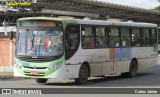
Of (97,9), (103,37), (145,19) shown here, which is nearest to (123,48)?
(103,37)

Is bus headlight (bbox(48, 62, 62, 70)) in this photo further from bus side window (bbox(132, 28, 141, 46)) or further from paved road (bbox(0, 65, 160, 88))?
bus side window (bbox(132, 28, 141, 46))

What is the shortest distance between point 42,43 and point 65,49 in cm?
92

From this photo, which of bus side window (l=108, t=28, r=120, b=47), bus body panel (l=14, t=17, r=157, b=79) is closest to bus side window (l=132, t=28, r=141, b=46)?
bus body panel (l=14, t=17, r=157, b=79)

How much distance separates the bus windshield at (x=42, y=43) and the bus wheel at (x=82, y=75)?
151 cm

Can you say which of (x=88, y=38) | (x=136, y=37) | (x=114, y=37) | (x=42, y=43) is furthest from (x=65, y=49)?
(x=136, y=37)

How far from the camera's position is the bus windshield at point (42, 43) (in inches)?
690

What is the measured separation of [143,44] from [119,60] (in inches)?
132

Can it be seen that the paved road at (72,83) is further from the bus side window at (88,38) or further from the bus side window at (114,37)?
the bus side window at (114,37)

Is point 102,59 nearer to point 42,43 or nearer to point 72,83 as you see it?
point 72,83

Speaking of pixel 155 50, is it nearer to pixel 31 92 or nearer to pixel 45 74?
pixel 45 74

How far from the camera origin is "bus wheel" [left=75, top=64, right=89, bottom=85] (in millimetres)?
18422

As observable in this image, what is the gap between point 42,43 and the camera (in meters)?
17.6

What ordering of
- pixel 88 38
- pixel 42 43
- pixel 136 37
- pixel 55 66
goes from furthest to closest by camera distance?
pixel 136 37, pixel 88 38, pixel 42 43, pixel 55 66

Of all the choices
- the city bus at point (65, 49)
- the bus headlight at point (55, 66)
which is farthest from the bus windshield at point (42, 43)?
the bus headlight at point (55, 66)
